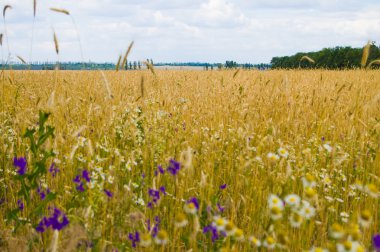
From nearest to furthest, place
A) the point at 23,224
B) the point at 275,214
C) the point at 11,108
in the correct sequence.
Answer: the point at 275,214 → the point at 23,224 → the point at 11,108

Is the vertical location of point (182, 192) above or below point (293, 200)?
below

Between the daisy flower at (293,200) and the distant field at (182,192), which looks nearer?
the daisy flower at (293,200)

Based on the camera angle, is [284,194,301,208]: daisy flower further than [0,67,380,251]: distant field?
No

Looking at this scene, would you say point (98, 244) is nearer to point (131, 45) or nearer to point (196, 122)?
point (131, 45)

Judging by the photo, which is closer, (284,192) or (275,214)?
(275,214)

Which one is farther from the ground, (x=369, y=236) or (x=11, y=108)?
(x=11, y=108)

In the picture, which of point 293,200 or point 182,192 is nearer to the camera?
point 293,200

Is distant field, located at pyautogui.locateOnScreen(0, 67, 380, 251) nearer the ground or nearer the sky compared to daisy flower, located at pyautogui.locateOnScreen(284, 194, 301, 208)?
nearer the ground

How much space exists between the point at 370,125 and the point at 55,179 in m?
3.00

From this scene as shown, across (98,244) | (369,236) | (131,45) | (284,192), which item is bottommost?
(369,236)

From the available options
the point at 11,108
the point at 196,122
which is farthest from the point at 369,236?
the point at 11,108

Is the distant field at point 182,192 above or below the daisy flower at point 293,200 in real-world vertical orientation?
below

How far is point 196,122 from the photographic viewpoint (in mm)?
4309

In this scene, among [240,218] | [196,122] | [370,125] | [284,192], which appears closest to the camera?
[284,192]
